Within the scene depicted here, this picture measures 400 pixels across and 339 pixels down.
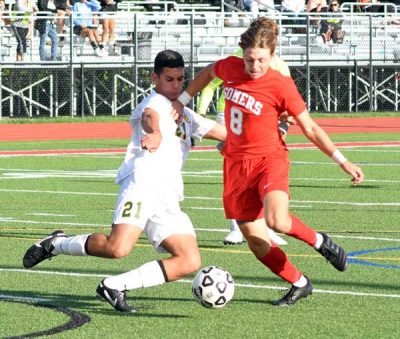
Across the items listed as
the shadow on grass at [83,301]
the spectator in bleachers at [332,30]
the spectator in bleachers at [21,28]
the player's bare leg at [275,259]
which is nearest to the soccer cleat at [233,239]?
the shadow on grass at [83,301]

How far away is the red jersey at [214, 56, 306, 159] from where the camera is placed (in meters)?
9.16

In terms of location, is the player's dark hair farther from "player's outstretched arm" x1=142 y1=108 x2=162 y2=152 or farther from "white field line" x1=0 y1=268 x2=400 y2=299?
"white field line" x1=0 y1=268 x2=400 y2=299

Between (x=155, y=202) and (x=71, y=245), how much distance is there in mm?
769

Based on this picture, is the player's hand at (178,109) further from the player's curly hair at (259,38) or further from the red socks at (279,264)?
the red socks at (279,264)

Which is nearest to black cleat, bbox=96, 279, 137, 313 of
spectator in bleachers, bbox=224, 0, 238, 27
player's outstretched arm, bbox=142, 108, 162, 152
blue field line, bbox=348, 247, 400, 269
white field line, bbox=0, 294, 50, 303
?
white field line, bbox=0, 294, 50, 303

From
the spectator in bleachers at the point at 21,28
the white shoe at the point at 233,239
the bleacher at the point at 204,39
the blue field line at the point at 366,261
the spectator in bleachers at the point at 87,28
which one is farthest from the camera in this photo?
the bleacher at the point at 204,39

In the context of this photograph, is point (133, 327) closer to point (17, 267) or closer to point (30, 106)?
point (17, 267)

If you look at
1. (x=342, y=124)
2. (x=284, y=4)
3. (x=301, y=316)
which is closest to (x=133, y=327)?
(x=301, y=316)

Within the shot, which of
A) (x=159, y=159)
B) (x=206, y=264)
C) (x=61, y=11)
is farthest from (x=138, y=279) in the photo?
(x=61, y=11)

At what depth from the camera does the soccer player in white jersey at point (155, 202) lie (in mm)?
8852

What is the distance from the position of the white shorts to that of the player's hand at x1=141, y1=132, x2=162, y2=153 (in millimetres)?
403

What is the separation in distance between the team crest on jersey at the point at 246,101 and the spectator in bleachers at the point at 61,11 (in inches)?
1010

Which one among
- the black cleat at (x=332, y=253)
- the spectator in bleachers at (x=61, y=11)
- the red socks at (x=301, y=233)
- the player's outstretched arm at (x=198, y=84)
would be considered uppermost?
the spectator in bleachers at (x=61, y=11)

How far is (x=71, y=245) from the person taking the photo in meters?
9.33
